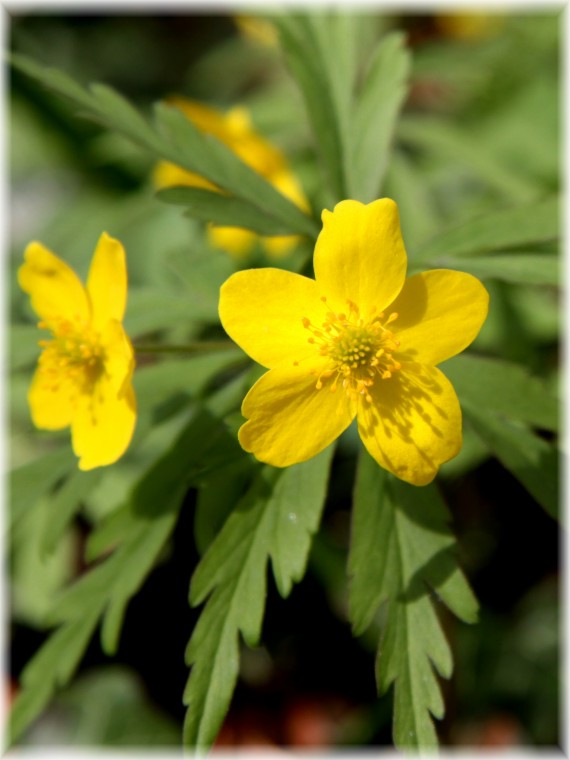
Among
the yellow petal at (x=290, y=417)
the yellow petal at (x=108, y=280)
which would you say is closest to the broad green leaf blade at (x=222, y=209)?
the yellow petal at (x=108, y=280)

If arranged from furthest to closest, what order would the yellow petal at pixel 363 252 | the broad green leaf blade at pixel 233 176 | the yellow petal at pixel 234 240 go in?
the yellow petal at pixel 234 240 → the broad green leaf blade at pixel 233 176 → the yellow petal at pixel 363 252

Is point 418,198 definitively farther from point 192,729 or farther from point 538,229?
point 192,729

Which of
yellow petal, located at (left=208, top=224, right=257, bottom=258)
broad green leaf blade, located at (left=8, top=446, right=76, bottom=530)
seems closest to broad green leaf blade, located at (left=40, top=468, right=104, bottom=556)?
broad green leaf blade, located at (left=8, top=446, right=76, bottom=530)

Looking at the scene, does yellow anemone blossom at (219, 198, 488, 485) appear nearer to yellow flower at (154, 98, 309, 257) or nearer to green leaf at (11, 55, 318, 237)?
green leaf at (11, 55, 318, 237)

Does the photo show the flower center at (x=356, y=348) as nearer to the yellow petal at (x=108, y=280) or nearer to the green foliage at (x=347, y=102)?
the yellow petal at (x=108, y=280)

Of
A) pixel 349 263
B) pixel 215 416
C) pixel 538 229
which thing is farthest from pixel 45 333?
pixel 538 229

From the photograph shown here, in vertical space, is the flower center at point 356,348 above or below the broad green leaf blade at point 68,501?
above
